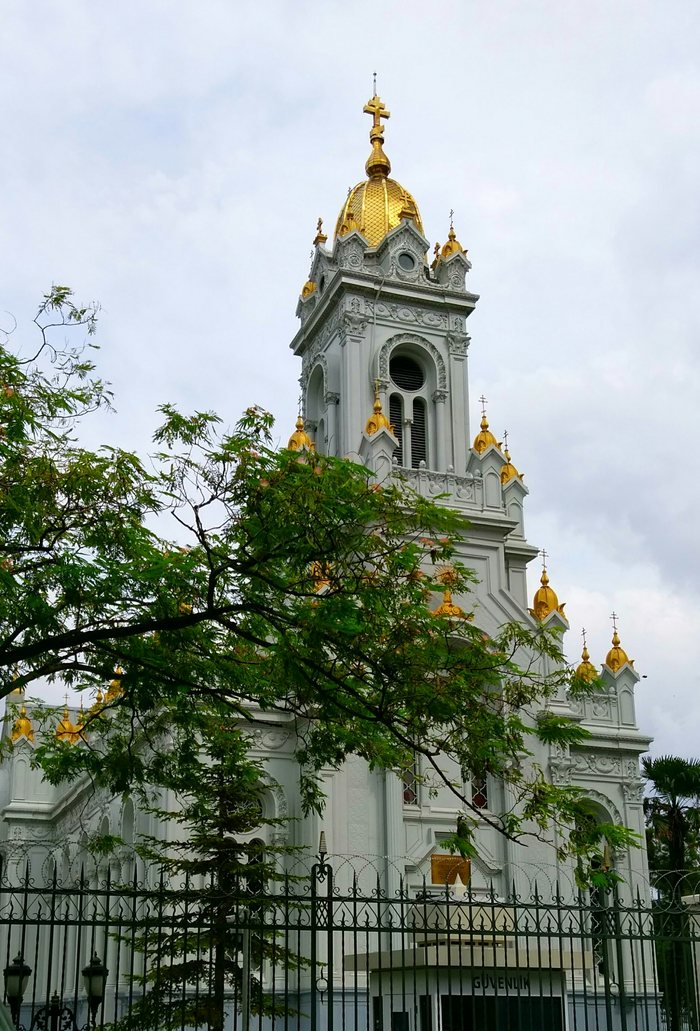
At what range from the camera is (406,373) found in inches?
1484

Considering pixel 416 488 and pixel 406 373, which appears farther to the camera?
pixel 406 373

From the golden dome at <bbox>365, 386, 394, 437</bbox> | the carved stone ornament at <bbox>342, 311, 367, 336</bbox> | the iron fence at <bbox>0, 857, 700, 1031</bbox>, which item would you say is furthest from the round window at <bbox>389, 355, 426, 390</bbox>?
the iron fence at <bbox>0, 857, 700, 1031</bbox>

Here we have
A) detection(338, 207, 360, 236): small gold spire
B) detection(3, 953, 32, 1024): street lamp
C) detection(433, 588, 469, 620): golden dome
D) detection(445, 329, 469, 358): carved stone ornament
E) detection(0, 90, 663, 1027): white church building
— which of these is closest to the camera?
detection(3, 953, 32, 1024): street lamp

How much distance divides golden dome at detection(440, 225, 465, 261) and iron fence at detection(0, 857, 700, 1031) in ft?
63.4

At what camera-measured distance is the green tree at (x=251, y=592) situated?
11.5 m

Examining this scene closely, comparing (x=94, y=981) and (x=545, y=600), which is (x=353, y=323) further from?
(x=94, y=981)

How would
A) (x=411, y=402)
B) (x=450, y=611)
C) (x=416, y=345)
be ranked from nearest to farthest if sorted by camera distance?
(x=450, y=611) < (x=411, y=402) < (x=416, y=345)

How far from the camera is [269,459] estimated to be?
11.8 metres

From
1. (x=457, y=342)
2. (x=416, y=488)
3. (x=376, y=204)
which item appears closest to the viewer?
(x=416, y=488)

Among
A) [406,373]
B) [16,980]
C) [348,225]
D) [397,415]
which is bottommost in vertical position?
[16,980]

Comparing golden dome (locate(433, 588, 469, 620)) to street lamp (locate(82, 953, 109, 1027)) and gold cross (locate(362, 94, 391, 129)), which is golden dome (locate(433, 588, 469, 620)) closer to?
street lamp (locate(82, 953, 109, 1027))

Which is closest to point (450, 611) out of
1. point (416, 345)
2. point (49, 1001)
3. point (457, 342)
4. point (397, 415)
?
point (49, 1001)

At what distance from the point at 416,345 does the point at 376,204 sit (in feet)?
19.5

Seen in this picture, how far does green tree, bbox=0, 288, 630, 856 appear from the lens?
1150cm
